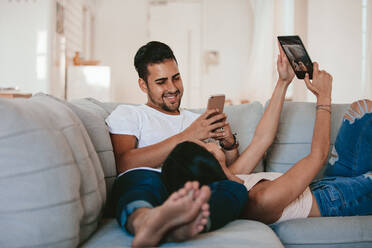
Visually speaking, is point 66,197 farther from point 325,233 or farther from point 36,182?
point 325,233

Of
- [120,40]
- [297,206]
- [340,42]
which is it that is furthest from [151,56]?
[120,40]

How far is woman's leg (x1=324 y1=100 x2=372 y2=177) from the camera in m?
1.55

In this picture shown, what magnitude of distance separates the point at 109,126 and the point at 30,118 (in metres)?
0.64

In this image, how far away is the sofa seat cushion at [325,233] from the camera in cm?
132

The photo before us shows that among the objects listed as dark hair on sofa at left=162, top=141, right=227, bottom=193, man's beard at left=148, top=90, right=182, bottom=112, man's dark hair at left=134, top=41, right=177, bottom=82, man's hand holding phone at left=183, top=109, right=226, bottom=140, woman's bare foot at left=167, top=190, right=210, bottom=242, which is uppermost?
man's dark hair at left=134, top=41, right=177, bottom=82

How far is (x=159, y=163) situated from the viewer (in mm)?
1458

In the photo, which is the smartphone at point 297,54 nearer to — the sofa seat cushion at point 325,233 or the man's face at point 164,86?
the man's face at point 164,86

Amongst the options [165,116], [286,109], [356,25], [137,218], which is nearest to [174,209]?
[137,218]

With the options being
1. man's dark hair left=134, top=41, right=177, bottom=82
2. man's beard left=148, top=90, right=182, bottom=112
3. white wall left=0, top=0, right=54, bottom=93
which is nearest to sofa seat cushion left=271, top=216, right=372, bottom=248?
man's beard left=148, top=90, right=182, bottom=112

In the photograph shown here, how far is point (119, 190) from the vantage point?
1.25 m

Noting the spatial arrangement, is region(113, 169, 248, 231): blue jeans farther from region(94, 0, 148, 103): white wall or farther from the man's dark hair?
region(94, 0, 148, 103): white wall

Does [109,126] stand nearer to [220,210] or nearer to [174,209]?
[220,210]

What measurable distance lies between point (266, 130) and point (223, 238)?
0.88m

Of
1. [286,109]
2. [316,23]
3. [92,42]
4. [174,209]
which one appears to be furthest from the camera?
[92,42]
